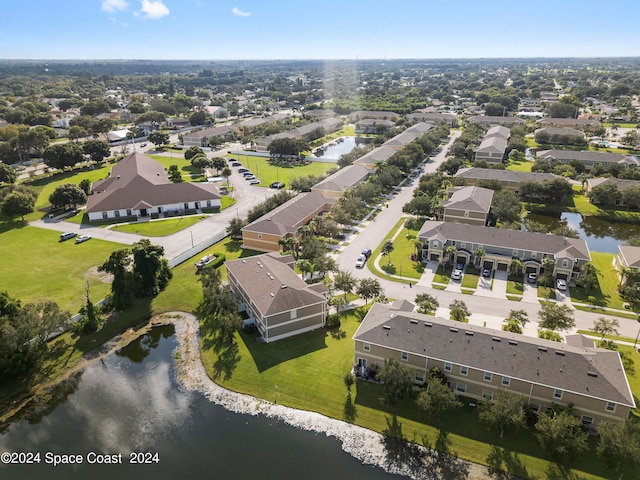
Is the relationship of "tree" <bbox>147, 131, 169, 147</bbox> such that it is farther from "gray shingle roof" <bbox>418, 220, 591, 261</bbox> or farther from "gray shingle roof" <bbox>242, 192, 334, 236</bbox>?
"gray shingle roof" <bbox>418, 220, 591, 261</bbox>

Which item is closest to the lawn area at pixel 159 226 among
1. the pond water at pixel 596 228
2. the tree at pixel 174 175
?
the tree at pixel 174 175

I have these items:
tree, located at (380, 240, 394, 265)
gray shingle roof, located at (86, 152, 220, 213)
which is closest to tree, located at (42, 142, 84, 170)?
gray shingle roof, located at (86, 152, 220, 213)

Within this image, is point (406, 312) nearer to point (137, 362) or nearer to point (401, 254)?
point (401, 254)

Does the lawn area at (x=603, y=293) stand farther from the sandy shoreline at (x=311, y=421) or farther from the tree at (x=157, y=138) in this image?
the tree at (x=157, y=138)

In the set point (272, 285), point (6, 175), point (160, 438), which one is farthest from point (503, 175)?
point (6, 175)

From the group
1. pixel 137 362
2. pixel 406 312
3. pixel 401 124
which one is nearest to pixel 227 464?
pixel 137 362

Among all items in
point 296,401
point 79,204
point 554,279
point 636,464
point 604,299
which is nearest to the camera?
point 636,464

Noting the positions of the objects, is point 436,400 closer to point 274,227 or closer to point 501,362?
point 501,362
